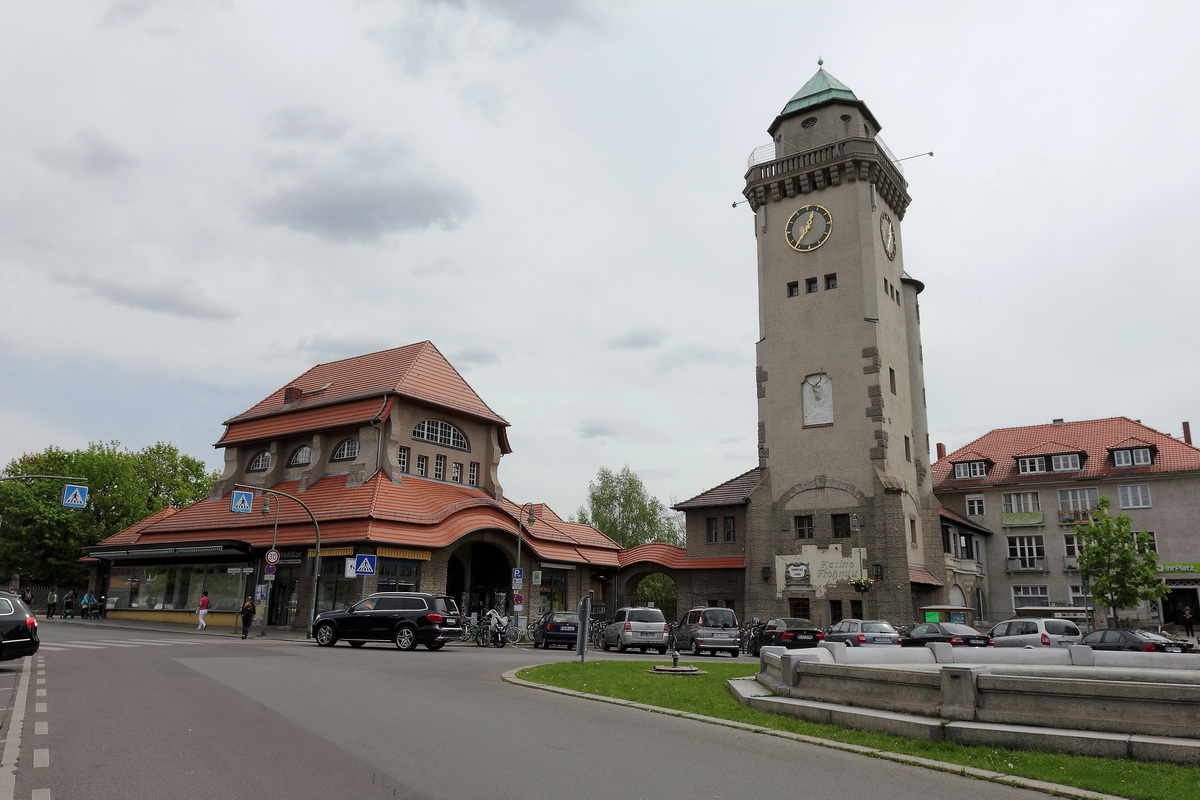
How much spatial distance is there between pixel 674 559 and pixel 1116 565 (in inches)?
866

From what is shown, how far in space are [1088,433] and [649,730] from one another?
55.4 metres

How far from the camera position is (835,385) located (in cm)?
4181

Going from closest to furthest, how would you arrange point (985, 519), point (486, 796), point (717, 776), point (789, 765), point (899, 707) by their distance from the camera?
1. point (486, 796)
2. point (717, 776)
3. point (789, 765)
4. point (899, 707)
5. point (985, 519)

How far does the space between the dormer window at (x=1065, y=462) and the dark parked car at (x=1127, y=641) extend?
101 ft

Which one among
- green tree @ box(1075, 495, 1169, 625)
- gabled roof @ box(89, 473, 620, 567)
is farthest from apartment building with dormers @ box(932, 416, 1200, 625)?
gabled roof @ box(89, 473, 620, 567)

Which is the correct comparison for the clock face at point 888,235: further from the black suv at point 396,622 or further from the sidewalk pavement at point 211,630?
the sidewalk pavement at point 211,630

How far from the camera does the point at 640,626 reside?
30047 mm

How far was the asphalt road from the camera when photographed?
7.48 metres

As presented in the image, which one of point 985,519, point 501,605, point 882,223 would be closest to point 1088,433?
point 985,519

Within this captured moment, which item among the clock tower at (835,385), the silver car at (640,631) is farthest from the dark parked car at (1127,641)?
the silver car at (640,631)

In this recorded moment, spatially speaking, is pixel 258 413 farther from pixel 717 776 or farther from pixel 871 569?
pixel 717 776

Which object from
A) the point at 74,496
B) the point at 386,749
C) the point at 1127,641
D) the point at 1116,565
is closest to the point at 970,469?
the point at 1116,565

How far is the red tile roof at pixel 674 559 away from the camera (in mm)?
44375

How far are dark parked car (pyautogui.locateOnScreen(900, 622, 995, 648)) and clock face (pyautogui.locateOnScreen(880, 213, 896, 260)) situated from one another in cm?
2239
